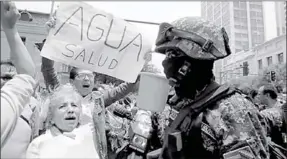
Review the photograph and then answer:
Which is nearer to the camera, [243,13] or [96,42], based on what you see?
[96,42]

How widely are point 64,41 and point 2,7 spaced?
A: 122cm

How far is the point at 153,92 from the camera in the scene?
2084mm

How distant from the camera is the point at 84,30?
3.12 m

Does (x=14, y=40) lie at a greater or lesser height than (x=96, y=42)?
lesser

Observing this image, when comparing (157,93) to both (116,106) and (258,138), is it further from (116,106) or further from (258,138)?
(116,106)

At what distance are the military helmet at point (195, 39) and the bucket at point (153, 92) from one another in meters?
0.21

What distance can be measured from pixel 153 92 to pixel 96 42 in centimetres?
128

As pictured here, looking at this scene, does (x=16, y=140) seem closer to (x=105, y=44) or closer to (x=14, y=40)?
(x=14, y=40)

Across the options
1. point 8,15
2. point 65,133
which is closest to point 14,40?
point 8,15

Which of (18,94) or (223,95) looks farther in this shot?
(223,95)

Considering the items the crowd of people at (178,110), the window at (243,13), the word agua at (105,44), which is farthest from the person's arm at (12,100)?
the window at (243,13)

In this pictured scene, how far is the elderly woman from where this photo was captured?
229 centimetres

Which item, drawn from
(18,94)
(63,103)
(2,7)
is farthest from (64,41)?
(18,94)

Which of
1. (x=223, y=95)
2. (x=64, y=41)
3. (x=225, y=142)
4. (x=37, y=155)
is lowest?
(x=37, y=155)
